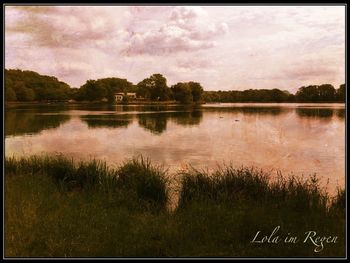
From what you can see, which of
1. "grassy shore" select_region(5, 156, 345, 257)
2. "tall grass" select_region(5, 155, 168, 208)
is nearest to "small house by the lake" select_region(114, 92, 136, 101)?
"tall grass" select_region(5, 155, 168, 208)

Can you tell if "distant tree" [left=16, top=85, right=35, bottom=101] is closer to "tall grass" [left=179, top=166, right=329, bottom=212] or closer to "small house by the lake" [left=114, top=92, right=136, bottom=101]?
"small house by the lake" [left=114, top=92, right=136, bottom=101]

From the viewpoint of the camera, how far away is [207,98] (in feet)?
292

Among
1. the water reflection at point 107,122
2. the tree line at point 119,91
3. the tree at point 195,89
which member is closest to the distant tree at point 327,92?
the tree line at point 119,91

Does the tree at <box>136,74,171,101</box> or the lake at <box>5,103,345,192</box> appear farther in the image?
the tree at <box>136,74,171,101</box>

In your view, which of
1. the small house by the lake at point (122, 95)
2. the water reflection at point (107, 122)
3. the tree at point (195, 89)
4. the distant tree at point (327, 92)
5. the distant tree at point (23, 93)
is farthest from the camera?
the small house by the lake at point (122, 95)

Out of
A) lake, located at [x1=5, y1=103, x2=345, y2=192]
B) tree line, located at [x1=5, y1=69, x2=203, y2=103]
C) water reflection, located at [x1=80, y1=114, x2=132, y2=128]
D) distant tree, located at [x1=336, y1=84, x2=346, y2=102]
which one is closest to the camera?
lake, located at [x1=5, y1=103, x2=345, y2=192]

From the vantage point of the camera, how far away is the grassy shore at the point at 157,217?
7316 mm

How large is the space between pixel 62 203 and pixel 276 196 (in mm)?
5832

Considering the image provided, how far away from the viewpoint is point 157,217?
28.8 feet

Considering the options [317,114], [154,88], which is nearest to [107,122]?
[317,114]

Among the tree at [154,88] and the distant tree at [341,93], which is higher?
the tree at [154,88]

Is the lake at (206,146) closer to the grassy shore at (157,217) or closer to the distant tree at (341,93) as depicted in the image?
the grassy shore at (157,217)

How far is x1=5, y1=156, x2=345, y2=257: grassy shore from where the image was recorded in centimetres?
732

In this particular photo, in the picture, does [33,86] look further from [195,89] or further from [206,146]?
[206,146]
